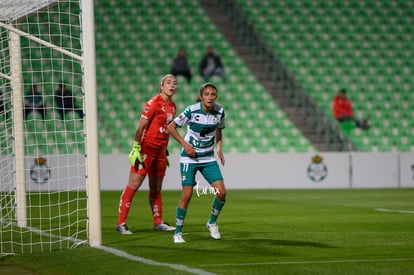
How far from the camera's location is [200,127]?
10.1m

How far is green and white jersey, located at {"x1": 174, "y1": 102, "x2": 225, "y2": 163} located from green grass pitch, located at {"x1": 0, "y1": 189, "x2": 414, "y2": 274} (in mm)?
1017

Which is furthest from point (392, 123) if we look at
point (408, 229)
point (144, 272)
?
point (144, 272)

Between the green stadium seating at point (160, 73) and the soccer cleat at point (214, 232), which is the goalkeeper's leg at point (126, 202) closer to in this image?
the soccer cleat at point (214, 232)

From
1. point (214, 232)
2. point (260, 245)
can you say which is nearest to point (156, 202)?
point (214, 232)

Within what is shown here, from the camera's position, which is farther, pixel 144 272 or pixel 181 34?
pixel 181 34

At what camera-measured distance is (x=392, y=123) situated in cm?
2733

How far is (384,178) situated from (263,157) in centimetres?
357

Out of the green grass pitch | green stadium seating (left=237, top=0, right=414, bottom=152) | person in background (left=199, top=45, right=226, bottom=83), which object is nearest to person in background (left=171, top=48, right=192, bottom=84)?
person in background (left=199, top=45, right=226, bottom=83)

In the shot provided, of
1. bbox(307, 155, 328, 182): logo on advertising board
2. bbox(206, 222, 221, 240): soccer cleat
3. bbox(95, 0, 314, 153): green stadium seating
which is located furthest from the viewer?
bbox(95, 0, 314, 153): green stadium seating

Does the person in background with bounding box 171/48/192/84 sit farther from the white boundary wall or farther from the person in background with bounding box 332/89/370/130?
the person in background with bounding box 332/89/370/130

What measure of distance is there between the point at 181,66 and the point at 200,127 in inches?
636

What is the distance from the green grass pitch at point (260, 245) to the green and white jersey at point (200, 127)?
1017mm

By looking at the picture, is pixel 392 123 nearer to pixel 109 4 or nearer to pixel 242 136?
A: pixel 242 136

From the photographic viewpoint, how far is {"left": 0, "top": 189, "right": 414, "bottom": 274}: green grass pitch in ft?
25.5
